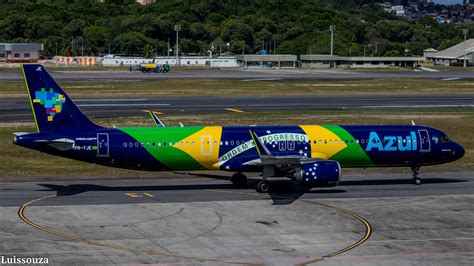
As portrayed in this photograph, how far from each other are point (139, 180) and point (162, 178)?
5.83 ft

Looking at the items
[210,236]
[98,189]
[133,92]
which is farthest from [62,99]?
[133,92]

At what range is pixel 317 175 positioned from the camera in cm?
5031

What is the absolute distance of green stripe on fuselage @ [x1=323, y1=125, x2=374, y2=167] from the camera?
5419cm

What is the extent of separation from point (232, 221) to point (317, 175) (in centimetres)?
815

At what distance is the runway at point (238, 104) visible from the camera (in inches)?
3954

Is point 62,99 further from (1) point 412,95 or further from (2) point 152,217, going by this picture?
(1) point 412,95

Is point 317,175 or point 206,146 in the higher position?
point 206,146

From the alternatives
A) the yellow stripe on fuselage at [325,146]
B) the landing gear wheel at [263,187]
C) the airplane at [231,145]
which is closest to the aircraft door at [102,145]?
the airplane at [231,145]

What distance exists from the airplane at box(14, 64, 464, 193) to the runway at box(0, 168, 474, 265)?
1792 mm

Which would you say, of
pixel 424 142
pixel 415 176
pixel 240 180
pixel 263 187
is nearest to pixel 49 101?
pixel 240 180

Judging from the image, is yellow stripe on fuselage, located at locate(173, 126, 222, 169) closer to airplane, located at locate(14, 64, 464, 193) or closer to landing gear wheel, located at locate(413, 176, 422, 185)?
airplane, located at locate(14, 64, 464, 193)

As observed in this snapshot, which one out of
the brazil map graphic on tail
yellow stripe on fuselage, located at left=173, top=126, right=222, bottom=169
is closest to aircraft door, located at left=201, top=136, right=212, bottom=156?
yellow stripe on fuselage, located at left=173, top=126, right=222, bottom=169

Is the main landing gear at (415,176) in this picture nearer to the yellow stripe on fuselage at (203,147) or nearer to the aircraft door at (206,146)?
the yellow stripe on fuselage at (203,147)

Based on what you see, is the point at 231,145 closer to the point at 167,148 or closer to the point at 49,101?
the point at 167,148
